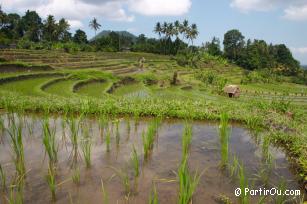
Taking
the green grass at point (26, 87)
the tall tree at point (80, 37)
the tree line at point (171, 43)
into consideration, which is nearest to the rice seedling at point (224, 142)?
the green grass at point (26, 87)

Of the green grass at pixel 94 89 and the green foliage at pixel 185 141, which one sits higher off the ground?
the green foliage at pixel 185 141

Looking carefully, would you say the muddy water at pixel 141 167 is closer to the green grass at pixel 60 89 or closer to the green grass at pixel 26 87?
A: the green grass at pixel 26 87

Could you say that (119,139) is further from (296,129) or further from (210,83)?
(210,83)

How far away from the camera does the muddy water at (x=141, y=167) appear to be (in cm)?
412

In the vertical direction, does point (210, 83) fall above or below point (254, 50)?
below

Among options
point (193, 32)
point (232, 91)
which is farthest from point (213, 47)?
point (232, 91)

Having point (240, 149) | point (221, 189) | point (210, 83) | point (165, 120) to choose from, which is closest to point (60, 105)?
point (165, 120)

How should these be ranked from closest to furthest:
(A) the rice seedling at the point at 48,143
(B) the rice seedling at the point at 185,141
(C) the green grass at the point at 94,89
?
(A) the rice seedling at the point at 48,143, (B) the rice seedling at the point at 185,141, (C) the green grass at the point at 94,89

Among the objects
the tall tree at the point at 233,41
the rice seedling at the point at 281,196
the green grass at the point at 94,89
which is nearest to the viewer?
the rice seedling at the point at 281,196

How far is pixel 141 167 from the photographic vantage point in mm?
5051

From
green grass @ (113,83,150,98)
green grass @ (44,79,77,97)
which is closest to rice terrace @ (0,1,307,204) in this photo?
green grass @ (44,79,77,97)

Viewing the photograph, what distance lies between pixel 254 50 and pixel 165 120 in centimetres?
5462

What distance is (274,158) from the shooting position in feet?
19.5

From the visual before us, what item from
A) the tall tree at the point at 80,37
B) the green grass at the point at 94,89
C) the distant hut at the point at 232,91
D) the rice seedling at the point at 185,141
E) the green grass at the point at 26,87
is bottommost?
the distant hut at the point at 232,91
